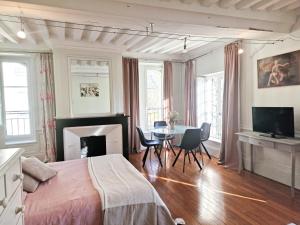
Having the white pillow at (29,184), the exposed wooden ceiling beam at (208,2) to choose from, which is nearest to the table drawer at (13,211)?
the white pillow at (29,184)

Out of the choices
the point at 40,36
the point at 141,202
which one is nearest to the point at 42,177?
the point at 141,202

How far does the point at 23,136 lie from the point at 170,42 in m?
4.00

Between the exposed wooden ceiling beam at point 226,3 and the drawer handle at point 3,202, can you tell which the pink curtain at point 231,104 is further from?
the drawer handle at point 3,202

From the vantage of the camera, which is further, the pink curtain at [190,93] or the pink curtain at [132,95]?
the pink curtain at [190,93]

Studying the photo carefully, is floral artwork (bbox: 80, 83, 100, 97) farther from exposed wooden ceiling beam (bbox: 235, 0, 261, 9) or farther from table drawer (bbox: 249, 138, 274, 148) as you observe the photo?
table drawer (bbox: 249, 138, 274, 148)

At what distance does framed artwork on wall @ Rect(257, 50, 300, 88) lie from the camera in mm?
3279

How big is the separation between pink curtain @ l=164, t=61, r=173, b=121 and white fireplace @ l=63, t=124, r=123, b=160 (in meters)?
1.74

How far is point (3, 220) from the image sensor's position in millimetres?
984

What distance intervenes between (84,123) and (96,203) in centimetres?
303

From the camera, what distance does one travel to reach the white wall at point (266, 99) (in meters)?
3.36

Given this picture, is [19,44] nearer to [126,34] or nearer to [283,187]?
[126,34]

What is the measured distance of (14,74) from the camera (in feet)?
15.7

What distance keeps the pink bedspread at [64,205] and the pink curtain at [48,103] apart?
2.97 meters

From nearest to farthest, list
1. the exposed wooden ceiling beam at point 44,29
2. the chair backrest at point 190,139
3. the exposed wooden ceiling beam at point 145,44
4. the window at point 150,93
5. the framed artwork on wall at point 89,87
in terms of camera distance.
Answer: the exposed wooden ceiling beam at point 44,29, the chair backrest at point 190,139, the exposed wooden ceiling beam at point 145,44, the framed artwork on wall at point 89,87, the window at point 150,93
